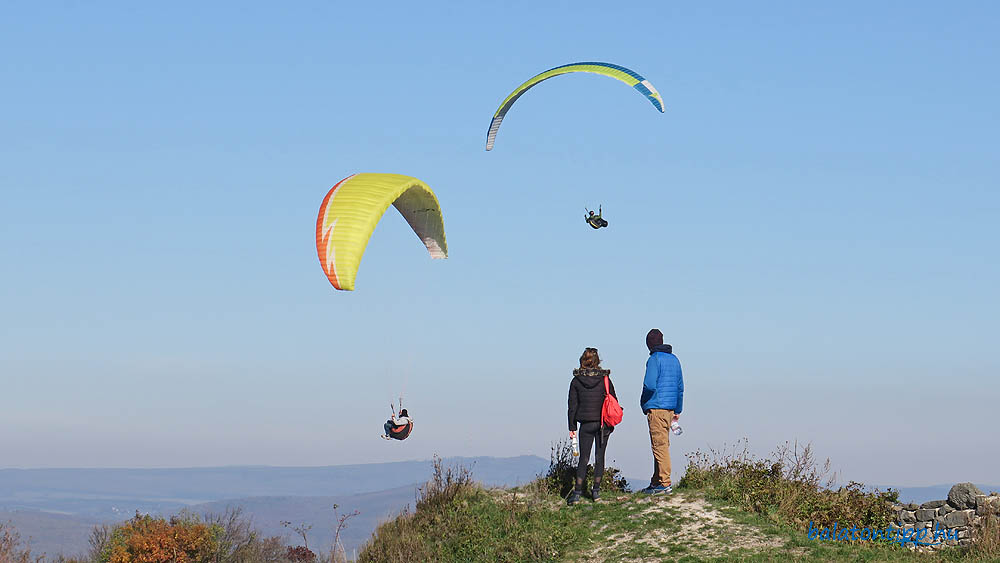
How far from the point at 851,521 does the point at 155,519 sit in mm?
20831

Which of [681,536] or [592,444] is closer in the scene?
[681,536]

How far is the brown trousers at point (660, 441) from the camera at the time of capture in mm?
18531

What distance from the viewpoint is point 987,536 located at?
16391mm

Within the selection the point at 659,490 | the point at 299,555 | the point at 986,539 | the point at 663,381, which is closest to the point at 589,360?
the point at 663,381

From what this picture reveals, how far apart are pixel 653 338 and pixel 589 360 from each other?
1.29 m

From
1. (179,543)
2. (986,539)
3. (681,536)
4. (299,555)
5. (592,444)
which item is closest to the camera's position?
(986,539)

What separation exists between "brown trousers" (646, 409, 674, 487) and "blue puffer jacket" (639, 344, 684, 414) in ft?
0.45

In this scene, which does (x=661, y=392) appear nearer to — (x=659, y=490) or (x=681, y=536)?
(x=659, y=490)

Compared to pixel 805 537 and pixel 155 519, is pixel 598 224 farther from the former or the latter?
pixel 155 519

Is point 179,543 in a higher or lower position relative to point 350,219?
lower

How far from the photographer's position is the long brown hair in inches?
728

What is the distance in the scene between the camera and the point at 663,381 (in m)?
18.5

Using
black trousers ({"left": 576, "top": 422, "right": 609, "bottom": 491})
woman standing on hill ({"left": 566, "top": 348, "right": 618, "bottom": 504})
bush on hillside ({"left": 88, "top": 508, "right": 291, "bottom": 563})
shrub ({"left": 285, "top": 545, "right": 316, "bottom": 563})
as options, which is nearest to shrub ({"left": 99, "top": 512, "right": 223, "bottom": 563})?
bush on hillside ({"left": 88, "top": 508, "right": 291, "bottom": 563})

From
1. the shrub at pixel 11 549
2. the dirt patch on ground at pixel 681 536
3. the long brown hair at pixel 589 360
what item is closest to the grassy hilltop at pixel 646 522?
the dirt patch on ground at pixel 681 536
